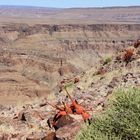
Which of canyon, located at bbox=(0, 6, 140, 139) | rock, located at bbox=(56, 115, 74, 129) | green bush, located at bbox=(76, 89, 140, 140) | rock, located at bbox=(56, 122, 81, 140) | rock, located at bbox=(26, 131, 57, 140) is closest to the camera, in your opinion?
green bush, located at bbox=(76, 89, 140, 140)

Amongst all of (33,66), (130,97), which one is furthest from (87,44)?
(130,97)

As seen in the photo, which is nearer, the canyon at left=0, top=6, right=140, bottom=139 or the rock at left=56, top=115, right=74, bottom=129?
the rock at left=56, top=115, right=74, bottom=129

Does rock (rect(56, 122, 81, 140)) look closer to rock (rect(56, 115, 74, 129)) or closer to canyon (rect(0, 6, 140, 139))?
rock (rect(56, 115, 74, 129))

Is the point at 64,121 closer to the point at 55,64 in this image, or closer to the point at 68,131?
the point at 68,131

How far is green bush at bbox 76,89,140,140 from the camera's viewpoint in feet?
18.4

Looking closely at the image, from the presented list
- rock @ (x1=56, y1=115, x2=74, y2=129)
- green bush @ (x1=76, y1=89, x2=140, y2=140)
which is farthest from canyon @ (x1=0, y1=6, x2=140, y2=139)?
green bush @ (x1=76, y1=89, x2=140, y2=140)

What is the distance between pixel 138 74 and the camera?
11.1 meters

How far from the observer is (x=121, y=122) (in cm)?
572

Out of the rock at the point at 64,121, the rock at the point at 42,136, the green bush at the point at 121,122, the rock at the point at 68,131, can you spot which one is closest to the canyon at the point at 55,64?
the rock at the point at 42,136

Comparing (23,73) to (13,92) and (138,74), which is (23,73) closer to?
(13,92)

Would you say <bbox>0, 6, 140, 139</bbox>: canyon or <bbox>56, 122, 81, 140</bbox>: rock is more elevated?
<bbox>56, 122, 81, 140</bbox>: rock

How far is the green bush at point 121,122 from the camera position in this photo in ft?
18.4

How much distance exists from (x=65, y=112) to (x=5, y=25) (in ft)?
489

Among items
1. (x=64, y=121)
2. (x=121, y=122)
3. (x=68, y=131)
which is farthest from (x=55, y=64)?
(x=121, y=122)
